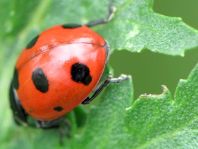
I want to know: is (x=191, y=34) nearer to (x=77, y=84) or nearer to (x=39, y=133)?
(x=77, y=84)

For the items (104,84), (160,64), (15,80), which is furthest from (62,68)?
(160,64)

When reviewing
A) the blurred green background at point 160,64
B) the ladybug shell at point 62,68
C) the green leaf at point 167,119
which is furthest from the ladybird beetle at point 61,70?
the blurred green background at point 160,64

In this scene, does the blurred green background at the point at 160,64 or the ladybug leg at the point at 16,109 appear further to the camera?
the blurred green background at the point at 160,64

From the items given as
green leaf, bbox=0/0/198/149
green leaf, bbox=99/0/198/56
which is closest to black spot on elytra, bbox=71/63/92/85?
green leaf, bbox=0/0/198/149

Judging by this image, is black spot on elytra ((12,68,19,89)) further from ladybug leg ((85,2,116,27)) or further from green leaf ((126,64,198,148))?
green leaf ((126,64,198,148))

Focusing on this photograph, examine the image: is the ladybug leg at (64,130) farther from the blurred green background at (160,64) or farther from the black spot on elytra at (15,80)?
the blurred green background at (160,64)

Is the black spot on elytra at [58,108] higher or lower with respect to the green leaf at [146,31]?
lower

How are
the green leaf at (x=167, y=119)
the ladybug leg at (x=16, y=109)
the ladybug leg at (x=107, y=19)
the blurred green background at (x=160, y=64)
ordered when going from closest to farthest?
the green leaf at (x=167, y=119)
the ladybug leg at (x=107, y=19)
the ladybug leg at (x=16, y=109)
the blurred green background at (x=160, y=64)

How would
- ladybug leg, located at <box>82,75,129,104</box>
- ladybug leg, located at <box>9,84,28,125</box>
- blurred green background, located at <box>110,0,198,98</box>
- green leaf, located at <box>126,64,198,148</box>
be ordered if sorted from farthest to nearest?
blurred green background, located at <box>110,0,198,98</box> → ladybug leg, located at <box>9,84,28,125</box> → ladybug leg, located at <box>82,75,129,104</box> → green leaf, located at <box>126,64,198,148</box>

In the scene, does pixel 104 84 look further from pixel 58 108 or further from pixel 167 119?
pixel 167 119
